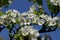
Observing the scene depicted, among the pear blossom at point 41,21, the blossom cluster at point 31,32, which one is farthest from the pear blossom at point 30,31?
the pear blossom at point 41,21

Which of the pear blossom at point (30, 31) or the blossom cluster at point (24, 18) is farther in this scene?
the blossom cluster at point (24, 18)

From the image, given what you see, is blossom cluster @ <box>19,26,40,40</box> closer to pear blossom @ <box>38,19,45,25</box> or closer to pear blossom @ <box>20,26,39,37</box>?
pear blossom @ <box>20,26,39,37</box>

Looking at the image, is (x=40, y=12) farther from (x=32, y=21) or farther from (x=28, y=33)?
(x=28, y=33)

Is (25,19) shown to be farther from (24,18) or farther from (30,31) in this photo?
(30,31)

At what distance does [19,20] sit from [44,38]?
354 millimetres

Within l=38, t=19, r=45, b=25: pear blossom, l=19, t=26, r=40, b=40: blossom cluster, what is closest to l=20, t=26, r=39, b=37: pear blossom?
l=19, t=26, r=40, b=40: blossom cluster

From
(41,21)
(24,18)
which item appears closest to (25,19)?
(24,18)

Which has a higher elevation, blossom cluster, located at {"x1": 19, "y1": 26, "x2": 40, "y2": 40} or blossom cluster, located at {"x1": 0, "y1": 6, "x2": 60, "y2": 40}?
blossom cluster, located at {"x1": 0, "y1": 6, "x2": 60, "y2": 40}

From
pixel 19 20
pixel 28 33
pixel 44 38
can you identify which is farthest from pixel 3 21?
pixel 44 38

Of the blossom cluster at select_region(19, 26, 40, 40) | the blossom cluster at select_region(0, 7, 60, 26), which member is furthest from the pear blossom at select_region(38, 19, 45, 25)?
the blossom cluster at select_region(19, 26, 40, 40)

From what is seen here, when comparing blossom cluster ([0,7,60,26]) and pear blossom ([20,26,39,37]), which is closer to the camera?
pear blossom ([20,26,39,37])

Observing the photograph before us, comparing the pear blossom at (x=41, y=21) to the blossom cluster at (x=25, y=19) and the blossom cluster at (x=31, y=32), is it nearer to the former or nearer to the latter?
the blossom cluster at (x=25, y=19)

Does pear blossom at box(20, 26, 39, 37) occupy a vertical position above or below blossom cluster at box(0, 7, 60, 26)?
below

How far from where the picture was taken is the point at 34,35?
240cm
